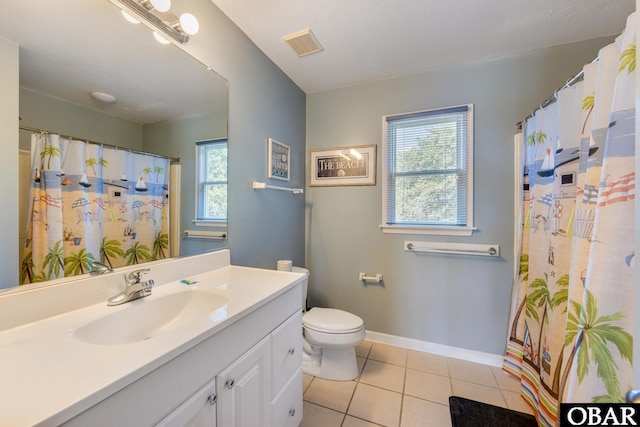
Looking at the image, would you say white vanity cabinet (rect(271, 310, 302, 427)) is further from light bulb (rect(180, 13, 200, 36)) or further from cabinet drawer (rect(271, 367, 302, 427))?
light bulb (rect(180, 13, 200, 36))

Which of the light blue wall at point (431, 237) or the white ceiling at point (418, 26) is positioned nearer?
the white ceiling at point (418, 26)

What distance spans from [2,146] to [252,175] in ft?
3.57

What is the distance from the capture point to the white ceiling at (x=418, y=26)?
55.1 inches

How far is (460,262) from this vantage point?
1949 millimetres

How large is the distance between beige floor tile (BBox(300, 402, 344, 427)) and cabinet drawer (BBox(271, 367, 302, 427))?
167mm

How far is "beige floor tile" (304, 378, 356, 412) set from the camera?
1.50 metres

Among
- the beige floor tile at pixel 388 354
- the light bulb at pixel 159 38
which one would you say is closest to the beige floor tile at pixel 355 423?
the beige floor tile at pixel 388 354

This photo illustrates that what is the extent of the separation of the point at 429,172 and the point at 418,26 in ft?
3.33

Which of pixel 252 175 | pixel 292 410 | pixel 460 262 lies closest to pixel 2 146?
pixel 252 175

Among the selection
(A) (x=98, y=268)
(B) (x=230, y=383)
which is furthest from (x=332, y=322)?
(A) (x=98, y=268)

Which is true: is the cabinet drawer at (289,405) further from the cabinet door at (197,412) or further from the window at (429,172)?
the window at (429,172)

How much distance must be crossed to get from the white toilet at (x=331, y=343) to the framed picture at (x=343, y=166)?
96 centimetres

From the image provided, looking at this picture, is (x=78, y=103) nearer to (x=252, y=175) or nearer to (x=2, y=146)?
(x=2, y=146)

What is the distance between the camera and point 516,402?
1519 millimetres
